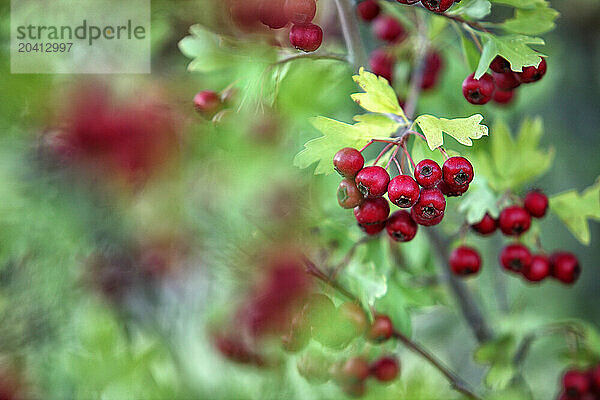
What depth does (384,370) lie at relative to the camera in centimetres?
84

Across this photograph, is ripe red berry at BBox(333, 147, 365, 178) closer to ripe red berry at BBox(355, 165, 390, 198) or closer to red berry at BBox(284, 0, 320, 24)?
ripe red berry at BBox(355, 165, 390, 198)

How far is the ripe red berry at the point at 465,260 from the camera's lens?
→ 801 millimetres

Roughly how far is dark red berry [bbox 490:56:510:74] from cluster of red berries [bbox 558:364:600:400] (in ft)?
1.62

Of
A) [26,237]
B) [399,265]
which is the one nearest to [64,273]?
[26,237]

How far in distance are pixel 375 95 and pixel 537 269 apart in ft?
1.24

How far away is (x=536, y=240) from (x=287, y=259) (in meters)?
0.36

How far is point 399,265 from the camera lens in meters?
0.96

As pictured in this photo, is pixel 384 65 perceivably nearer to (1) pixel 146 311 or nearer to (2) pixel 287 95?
(2) pixel 287 95

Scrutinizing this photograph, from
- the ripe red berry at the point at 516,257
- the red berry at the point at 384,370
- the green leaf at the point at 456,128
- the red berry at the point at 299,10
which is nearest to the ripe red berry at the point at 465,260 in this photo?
the ripe red berry at the point at 516,257

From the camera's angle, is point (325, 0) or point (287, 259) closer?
point (287, 259)

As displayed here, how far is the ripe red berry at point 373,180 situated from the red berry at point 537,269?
1.11ft

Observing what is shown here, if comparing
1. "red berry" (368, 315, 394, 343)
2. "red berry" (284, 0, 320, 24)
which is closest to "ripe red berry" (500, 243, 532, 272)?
"red berry" (368, 315, 394, 343)

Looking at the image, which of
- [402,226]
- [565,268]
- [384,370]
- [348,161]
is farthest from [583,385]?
[348,161]

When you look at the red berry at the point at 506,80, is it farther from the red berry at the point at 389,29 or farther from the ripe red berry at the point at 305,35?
the red berry at the point at 389,29
